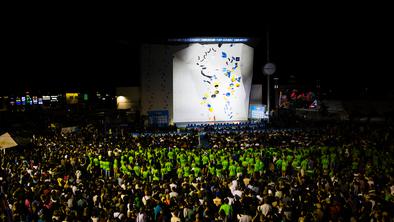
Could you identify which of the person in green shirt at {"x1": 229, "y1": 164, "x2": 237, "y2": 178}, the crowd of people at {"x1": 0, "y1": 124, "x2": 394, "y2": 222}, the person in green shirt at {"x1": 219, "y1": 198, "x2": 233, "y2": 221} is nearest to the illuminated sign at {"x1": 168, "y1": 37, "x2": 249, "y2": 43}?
the crowd of people at {"x1": 0, "y1": 124, "x2": 394, "y2": 222}

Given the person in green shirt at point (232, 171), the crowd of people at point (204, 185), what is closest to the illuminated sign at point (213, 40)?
the crowd of people at point (204, 185)

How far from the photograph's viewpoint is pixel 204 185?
30.3 feet

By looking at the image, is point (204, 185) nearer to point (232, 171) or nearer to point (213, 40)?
point (232, 171)

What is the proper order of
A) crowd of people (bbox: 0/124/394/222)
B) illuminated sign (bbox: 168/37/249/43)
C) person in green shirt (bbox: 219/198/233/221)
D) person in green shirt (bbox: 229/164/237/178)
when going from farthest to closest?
illuminated sign (bbox: 168/37/249/43)
person in green shirt (bbox: 229/164/237/178)
person in green shirt (bbox: 219/198/233/221)
crowd of people (bbox: 0/124/394/222)

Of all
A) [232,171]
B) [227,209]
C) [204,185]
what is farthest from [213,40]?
[227,209]

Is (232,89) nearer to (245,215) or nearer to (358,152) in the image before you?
(358,152)

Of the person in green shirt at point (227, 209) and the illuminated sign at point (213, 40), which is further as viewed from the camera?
the illuminated sign at point (213, 40)

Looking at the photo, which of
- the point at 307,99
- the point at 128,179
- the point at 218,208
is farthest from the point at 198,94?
the point at 218,208

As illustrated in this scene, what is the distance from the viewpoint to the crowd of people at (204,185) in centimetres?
738

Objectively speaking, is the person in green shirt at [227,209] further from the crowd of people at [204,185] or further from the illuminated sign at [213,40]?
the illuminated sign at [213,40]

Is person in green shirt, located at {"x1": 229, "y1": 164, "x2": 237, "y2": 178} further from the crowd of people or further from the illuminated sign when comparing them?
the illuminated sign

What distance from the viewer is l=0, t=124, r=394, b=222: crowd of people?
7379 millimetres

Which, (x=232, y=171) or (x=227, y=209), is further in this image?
(x=232, y=171)

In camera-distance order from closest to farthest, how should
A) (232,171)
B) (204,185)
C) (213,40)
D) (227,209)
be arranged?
(227,209) < (204,185) < (232,171) < (213,40)
